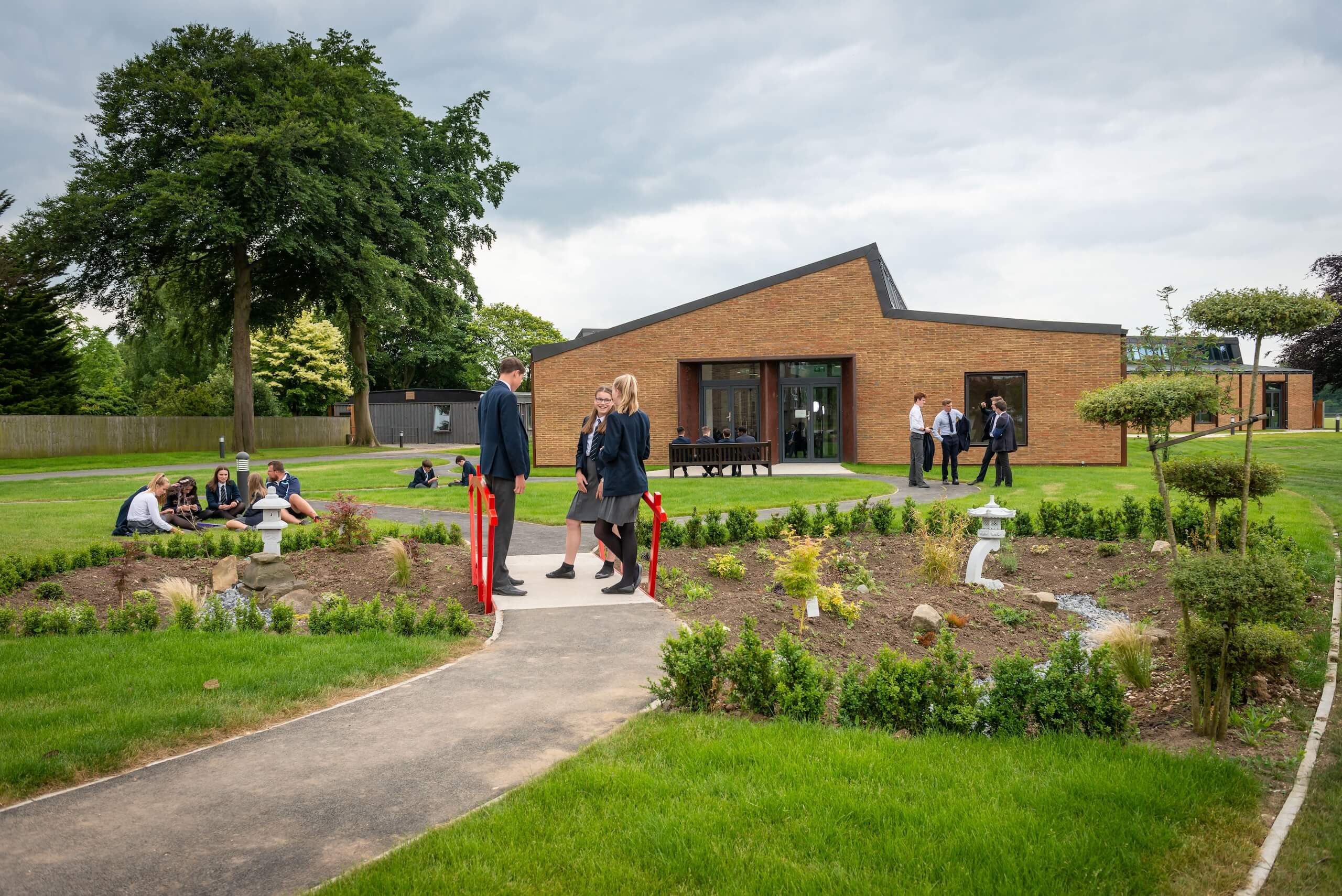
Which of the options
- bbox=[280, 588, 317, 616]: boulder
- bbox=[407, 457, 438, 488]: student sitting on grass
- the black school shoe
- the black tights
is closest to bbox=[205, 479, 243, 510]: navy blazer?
bbox=[407, 457, 438, 488]: student sitting on grass

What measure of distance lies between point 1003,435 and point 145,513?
1459cm

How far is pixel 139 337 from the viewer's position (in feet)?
124

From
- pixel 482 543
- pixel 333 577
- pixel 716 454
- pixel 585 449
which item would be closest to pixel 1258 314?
pixel 585 449

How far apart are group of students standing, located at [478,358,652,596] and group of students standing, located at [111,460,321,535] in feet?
16.9

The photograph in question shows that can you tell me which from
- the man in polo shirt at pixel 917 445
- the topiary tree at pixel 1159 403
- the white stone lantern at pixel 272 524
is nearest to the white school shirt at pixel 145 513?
the white stone lantern at pixel 272 524

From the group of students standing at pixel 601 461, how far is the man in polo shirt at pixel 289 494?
5617 millimetres

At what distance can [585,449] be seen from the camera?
8344 millimetres

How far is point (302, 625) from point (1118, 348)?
23.4 m

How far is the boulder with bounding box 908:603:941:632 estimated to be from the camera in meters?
6.78

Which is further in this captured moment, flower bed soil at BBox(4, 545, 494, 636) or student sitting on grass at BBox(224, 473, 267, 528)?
student sitting on grass at BBox(224, 473, 267, 528)

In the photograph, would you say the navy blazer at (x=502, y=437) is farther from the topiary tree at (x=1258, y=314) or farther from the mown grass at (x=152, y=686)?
the topiary tree at (x=1258, y=314)

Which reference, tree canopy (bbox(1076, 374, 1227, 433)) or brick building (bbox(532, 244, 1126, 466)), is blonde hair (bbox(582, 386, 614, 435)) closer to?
tree canopy (bbox(1076, 374, 1227, 433))

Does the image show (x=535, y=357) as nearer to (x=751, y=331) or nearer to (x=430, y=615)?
(x=751, y=331)

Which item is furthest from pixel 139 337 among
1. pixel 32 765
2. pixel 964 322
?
pixel 32 765
